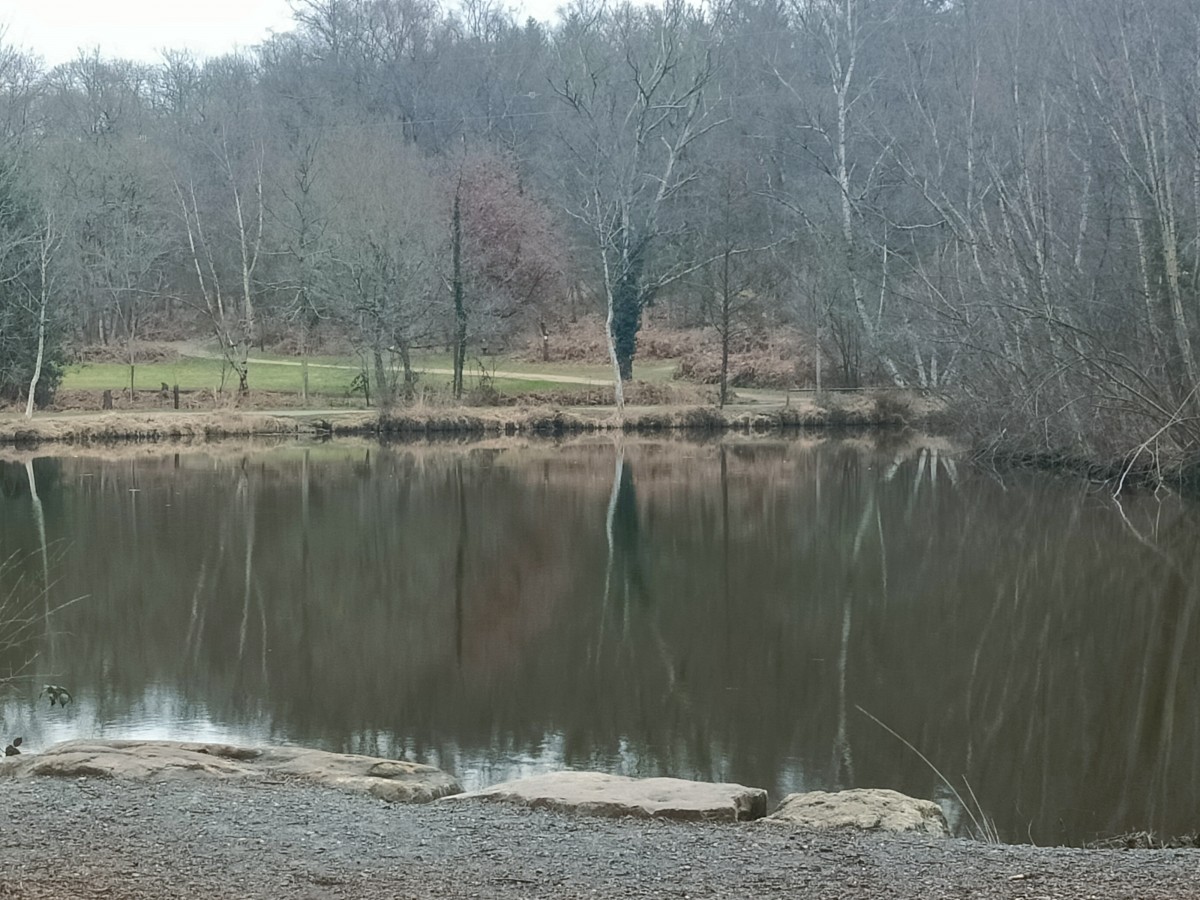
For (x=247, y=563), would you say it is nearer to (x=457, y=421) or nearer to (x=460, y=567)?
(x=460, y=567)

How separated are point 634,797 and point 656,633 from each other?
6.51 meters

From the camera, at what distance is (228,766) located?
25.8 feet

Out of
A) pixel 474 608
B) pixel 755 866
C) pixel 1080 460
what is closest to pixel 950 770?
pixel 755 866

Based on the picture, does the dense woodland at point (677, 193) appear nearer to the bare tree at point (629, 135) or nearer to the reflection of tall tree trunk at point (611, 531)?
the bare tree at point (629, 135)

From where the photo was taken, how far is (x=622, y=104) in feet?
136

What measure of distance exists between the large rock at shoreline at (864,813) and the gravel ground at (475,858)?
15.6 inches

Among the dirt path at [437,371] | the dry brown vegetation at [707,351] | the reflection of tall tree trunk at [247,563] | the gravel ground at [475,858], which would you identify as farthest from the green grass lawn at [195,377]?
the gravel ground at [475,858]

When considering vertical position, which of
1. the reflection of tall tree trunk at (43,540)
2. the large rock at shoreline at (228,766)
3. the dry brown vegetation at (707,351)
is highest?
the dry brown vegetation at (707,351)

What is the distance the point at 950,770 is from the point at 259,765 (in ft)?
14.0

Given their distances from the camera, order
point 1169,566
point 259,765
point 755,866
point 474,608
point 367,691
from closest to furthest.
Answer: point 755,866 → point 259,765 → point 367,691 → point 474,608 → point 1169,566

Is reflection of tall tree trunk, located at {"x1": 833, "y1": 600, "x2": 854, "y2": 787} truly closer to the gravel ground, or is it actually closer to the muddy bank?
the gravel ground

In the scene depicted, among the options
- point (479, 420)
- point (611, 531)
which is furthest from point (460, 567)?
point (479, 420)

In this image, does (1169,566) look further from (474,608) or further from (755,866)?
(755,866)

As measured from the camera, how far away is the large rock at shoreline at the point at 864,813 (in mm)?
6652
